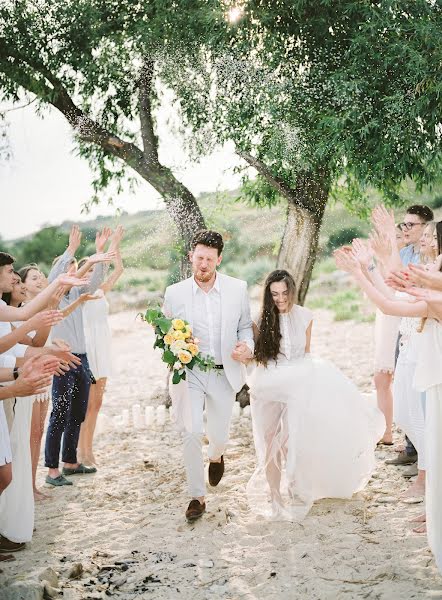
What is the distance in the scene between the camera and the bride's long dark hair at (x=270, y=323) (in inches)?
203

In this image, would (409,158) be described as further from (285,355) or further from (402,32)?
(285,355)

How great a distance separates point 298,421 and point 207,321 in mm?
970

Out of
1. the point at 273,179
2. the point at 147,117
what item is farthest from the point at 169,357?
the point at 147,117

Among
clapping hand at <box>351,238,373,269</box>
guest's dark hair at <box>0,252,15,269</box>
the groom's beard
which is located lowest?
the groom's beard

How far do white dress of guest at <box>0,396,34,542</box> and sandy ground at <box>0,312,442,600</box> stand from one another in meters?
0.16

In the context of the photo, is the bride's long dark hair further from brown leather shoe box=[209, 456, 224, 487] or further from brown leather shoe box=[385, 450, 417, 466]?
brown leather shoe box=[385, 450, 417, 466]

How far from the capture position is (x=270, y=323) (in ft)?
17.1

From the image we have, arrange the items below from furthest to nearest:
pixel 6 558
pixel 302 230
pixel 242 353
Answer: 1. pixel 302 230
2. pixel 242 353
3. pixel 6 558

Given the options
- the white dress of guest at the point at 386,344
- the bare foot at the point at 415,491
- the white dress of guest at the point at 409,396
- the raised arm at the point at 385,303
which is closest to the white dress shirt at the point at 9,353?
the raised arm at the point at 385,303

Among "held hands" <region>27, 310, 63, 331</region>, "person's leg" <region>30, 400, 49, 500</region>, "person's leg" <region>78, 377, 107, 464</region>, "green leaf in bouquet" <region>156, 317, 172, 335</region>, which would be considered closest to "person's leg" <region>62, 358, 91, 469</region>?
"person's leg" <region>78, 377, 107, 464</region>

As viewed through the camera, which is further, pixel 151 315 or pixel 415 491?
pixel 415 491

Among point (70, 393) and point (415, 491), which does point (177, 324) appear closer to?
point (70, 393)

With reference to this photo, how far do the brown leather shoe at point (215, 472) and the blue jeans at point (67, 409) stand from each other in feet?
4.01

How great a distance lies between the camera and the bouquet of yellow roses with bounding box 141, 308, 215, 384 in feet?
15.8
